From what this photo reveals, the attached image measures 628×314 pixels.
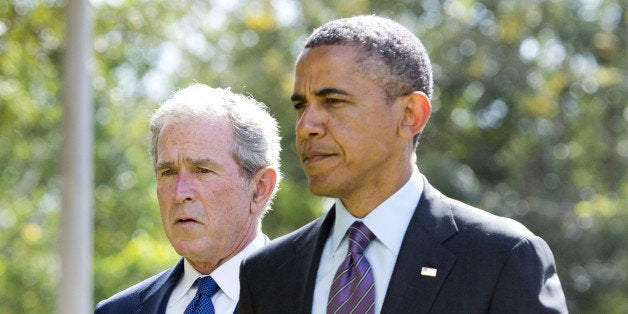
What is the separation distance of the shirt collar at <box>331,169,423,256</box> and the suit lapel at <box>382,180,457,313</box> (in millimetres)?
33

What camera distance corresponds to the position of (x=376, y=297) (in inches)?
149

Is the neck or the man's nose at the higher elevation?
the man's nose

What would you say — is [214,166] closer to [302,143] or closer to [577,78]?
[302,143]

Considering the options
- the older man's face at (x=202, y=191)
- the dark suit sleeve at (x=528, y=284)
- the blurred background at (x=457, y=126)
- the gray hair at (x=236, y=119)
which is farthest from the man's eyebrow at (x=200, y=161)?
the blurred background at (x=457, y=126)

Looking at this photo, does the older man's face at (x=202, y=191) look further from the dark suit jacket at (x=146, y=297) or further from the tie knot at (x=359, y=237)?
the tie knot at (x=359, y=237)

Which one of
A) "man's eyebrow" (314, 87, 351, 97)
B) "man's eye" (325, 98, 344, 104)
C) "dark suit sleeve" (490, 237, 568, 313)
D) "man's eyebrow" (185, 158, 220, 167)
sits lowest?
"dark suit sleeve" (490, 237, 568, 313)

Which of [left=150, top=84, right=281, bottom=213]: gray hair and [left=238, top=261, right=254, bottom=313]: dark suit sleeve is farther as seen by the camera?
[left=150, top=84, right=281, bottom=213]: gray hair

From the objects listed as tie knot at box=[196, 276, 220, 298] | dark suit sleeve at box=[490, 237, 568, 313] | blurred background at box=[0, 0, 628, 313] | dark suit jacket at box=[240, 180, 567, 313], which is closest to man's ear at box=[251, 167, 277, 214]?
tie knot at box=[196, 276, 220, 298]

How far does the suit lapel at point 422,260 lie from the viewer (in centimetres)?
372

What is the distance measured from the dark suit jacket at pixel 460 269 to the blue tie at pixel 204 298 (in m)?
0.66

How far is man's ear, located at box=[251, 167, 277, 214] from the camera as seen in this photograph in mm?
4781

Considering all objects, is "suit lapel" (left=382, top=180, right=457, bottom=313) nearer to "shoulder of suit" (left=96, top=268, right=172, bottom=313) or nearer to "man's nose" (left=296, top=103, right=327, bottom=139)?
"man's nose" (left=296, top=103, right=327, bottom=139)

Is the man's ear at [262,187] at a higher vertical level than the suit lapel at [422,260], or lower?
higher

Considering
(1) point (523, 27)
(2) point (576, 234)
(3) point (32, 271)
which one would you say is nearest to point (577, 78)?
(1) point (523, 27)
